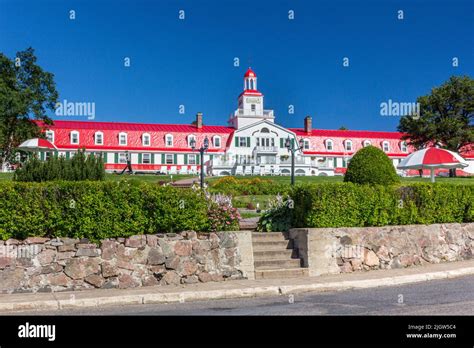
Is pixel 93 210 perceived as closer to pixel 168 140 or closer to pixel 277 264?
pixel 277 264

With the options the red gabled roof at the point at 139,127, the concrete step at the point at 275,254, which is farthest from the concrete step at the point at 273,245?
the red gabled roof at the point at 139,127

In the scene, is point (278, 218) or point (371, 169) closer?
point (278, 218)

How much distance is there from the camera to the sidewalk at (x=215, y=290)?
313 inches

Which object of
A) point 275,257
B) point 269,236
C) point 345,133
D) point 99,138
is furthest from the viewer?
point 345,133

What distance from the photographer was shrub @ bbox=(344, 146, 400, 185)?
41.3 ft

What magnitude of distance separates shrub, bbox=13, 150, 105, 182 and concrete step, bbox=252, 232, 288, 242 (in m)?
4.56

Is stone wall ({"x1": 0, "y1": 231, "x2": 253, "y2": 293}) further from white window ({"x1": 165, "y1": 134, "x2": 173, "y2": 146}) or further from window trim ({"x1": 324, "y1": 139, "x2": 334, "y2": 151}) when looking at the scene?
window trim ({"x1": 324, "y1": 139, "x2": 334, "y2": 151})

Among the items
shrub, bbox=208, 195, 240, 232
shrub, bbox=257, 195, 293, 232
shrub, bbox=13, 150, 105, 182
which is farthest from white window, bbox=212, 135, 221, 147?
shrub, bbox=208, 195, 240, 232

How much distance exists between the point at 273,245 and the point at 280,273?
999 mm

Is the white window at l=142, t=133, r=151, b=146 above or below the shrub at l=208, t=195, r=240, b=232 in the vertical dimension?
above

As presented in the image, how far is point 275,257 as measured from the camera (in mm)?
10742

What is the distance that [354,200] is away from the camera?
1152 cm

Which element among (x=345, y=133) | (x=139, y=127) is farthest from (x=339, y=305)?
(x=345, y=133)
